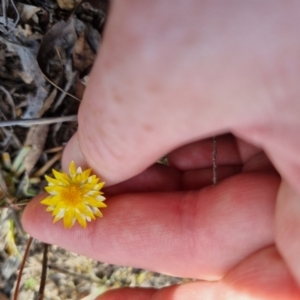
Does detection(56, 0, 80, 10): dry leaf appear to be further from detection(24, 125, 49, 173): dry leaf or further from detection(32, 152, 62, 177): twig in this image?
detection(32, 152, 62, 177): twig

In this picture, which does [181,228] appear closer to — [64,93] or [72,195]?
[72,195]

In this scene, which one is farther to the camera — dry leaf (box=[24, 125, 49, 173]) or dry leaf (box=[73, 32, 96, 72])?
dry leaf (box=[24, 125, 49, 173])

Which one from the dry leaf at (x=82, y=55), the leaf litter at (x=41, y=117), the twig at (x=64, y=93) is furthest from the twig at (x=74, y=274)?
the dry leaf at (x=82, y=55)

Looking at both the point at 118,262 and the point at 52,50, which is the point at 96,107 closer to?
the point at 52,50

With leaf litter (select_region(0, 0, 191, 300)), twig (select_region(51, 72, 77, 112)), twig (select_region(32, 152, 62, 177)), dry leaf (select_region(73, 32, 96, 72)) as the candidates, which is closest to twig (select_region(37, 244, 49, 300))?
leaf litter (select_region(0, 0, 191, 300))

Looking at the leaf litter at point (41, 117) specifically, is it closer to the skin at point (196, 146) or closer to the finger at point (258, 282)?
the skin at point (196, 146)

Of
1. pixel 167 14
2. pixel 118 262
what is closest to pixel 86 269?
pixel 118 262
